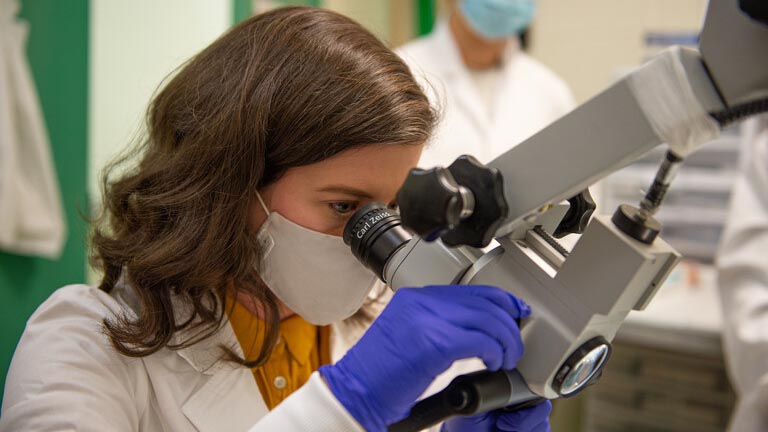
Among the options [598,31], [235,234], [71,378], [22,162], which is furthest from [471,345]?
[598,31]

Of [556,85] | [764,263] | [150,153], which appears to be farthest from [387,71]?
[556,85]

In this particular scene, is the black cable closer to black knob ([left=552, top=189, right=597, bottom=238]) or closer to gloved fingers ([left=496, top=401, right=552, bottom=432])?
black knob ([left=552, top=189, right=597, bottom=238])

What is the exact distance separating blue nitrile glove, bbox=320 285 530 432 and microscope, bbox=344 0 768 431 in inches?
0.8

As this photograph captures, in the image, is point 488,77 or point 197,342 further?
point 488,77

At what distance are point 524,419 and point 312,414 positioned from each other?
0.27 m

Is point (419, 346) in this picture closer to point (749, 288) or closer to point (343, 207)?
point (343, 207)

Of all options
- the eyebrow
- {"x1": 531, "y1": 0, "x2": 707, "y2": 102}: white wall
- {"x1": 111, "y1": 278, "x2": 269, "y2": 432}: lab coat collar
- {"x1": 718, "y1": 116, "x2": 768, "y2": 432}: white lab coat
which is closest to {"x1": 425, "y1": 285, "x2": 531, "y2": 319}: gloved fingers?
the eyebrow

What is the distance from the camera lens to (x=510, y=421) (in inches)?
30.0

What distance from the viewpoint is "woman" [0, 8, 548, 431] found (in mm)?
802

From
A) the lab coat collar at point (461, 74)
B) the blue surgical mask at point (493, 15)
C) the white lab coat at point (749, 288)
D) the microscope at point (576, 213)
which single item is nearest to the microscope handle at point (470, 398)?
the microscope at point (576, 213)

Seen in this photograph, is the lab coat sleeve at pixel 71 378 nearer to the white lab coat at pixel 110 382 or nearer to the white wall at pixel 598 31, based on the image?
the white lab coat at pixel 110 382

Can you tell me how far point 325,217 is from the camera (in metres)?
0.84

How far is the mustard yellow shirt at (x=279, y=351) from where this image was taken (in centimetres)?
92

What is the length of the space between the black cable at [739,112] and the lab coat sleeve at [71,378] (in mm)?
698
